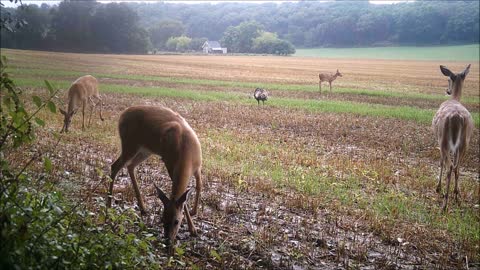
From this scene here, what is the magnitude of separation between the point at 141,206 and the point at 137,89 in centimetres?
885

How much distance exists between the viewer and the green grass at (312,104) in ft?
41.3

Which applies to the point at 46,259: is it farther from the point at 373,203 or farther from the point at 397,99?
the point at 397,99

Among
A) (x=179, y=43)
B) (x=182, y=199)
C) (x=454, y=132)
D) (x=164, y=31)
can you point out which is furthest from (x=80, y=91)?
(x=454, y=132)

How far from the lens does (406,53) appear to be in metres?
11.7

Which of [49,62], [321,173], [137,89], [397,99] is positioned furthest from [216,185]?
[397,99]

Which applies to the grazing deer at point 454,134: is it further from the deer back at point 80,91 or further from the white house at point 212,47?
the deer back at point 80,91

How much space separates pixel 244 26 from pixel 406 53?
13.9 feet

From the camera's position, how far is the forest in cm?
888

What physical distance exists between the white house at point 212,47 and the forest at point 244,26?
11 centimetres

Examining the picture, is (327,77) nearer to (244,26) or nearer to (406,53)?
(406,53)

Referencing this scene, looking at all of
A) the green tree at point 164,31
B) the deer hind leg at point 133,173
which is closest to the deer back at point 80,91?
the green tree at point 164,31

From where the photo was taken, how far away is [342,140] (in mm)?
10453

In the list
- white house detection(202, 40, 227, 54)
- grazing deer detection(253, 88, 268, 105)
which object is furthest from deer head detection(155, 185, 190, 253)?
grazing deer detection(253, 88, 268, 105)

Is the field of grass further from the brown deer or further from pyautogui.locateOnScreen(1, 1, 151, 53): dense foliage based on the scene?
pyautogui.locateOnScreen(1, 1, 151, 53): dense foliage
